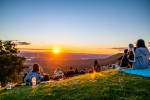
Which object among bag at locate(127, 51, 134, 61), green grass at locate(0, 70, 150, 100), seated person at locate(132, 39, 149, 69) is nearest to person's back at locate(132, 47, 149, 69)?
seated person at locate(132, 39, 149, 69)

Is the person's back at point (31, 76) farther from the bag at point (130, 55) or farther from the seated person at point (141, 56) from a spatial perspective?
the seated person at point (141, 56)

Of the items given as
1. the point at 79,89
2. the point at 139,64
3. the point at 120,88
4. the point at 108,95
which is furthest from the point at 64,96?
the point at 139,64

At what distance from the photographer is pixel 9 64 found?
33969 mm

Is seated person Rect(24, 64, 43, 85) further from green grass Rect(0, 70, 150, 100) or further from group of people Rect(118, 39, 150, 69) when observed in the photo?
group of people Rect(118, 39, 150, 69)

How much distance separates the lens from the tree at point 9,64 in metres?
32.6

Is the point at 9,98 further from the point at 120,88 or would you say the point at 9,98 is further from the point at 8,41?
the point at 8,41

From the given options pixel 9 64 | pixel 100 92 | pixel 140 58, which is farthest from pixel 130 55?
pixel 9 64

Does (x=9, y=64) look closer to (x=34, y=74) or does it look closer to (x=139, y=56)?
(x=34, y=74)

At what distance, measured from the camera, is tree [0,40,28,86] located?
32594 mm

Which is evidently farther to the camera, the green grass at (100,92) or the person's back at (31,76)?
the person's back at (31,76)

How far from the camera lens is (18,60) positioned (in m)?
36.3

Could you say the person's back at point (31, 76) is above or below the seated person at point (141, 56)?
below

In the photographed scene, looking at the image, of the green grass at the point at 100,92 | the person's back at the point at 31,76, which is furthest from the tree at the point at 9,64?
the green grass at the point at 100,92

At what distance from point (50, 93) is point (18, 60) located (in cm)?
2928
